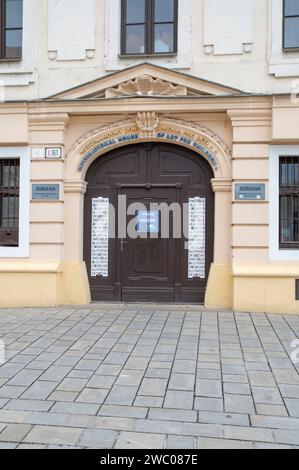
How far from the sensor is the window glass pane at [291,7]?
8.09 metres

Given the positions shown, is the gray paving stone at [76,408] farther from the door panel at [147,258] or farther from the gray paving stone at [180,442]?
the door panel at [147,258]

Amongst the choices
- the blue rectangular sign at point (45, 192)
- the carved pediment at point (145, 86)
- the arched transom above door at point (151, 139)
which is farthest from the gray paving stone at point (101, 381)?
the carved pediment at point (145, 86)

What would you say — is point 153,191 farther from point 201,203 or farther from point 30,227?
point 30,227

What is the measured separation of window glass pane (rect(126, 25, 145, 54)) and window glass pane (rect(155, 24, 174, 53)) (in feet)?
0.91

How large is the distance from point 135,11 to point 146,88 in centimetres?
167

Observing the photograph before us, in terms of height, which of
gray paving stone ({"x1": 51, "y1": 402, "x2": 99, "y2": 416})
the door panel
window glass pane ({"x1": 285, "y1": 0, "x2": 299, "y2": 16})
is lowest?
gray paving stone ({"x1": 51, "y1": 402, "x2": 99, "y2": 416})

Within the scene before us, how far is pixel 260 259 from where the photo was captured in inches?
315

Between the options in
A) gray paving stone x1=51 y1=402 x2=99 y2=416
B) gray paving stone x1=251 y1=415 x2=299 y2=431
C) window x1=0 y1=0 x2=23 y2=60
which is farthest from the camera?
window x1=0 y1=0 x2=23 y2=60

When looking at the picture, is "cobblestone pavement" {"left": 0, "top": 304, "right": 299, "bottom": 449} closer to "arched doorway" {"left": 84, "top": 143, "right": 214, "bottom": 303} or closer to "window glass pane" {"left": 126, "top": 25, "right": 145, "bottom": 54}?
"arched doorway" {"left": 84, "top": 143, "right": 214, "bottom": 303}

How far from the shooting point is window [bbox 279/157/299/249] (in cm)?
810

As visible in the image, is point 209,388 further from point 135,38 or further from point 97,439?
point 135,38

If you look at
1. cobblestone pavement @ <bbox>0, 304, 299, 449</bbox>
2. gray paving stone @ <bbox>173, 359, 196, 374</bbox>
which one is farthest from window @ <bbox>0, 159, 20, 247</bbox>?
gray paving stone @ <bbox>173, 359, 196, 374</bbox>

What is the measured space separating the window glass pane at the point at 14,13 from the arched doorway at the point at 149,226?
314 centimetres

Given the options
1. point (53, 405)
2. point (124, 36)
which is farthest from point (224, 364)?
point (124, 36)
